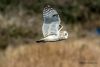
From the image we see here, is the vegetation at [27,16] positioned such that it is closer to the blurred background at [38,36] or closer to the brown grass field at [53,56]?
the blurred background at [38,36]

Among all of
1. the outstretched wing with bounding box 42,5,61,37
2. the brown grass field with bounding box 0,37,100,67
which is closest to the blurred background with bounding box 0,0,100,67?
the brown grass field with bounding box 0,37,100,67

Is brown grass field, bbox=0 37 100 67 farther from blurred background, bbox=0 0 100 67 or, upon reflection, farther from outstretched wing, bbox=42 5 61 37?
outstretched wing, bbox=42 5 61 37

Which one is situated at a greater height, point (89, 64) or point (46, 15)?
point (46, 15)

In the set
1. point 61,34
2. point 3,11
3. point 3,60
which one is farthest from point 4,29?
point 61,34

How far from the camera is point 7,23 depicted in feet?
28.1

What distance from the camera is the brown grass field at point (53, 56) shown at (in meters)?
5.95

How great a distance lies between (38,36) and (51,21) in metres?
6.29

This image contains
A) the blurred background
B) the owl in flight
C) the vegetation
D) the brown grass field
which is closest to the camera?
the owl in flight

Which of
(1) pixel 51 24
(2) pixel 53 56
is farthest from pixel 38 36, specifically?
(1) pixel 51 24

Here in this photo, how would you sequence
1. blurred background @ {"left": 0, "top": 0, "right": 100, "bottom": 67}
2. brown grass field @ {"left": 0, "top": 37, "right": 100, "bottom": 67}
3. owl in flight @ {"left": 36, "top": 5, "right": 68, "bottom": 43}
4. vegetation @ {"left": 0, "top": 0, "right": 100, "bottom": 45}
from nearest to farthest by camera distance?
owl in flight @ {"left": 36, "top": 5, "right": 68, "bottom": 43} < brown grass field @ {"left": 0, "top": 37, "right": 100, "bottom": 67} < blurred background @ {"left": 0, "top": 0, "right": 100, "bottom": 67} < vegetation @ {"left": 0, "top": 0, "right": 100, "bottom": 45}

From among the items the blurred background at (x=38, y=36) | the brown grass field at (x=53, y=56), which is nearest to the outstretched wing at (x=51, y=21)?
the blurred background at (x=38, y=36)

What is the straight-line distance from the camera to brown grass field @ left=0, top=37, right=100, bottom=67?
595cm

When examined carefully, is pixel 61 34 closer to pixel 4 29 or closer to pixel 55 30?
pixel 55 30

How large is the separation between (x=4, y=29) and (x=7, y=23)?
32cm
